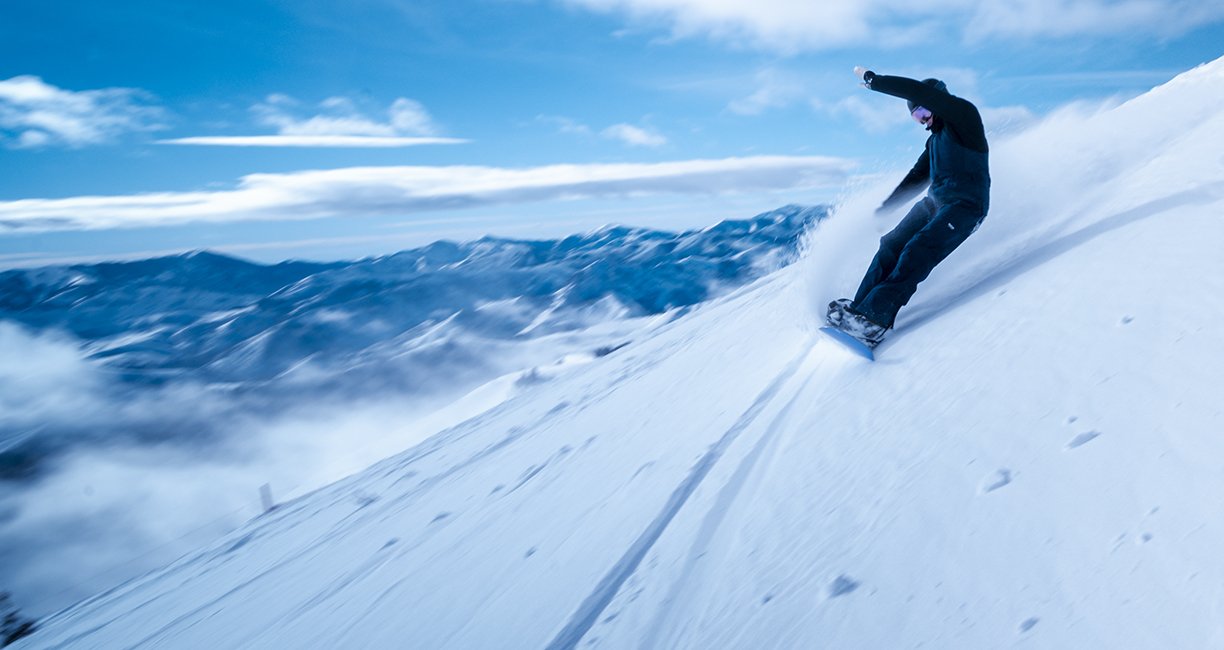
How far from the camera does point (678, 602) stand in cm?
225

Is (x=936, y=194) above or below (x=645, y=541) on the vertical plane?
above

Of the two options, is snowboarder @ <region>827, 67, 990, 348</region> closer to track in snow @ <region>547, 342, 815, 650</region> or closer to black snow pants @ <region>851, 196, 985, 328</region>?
black snow pants @ <region>851, 196, 985, 328</region>

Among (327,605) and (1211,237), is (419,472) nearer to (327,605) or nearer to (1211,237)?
(327,605)

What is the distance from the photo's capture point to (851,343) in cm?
389

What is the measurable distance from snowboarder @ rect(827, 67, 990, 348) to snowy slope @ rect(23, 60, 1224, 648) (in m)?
0.25

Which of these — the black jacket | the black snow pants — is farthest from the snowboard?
the black jacket

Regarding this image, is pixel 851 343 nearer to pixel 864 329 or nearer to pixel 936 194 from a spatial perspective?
pixel 864 329

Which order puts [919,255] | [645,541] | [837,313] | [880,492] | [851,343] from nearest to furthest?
[880,492], [645,541], [851,343], [919,255], [837,313]

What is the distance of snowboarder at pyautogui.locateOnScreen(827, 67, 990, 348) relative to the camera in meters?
3.95

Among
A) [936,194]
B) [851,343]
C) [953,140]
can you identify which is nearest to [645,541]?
[851,343]

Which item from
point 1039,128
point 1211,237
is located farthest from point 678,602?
point 1039,128

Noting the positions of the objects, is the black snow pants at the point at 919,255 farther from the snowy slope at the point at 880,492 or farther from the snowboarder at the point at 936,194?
the snowy slope at the point at 880,492

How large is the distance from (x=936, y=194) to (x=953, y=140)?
13.4 inches

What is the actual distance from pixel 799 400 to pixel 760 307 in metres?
4.08
